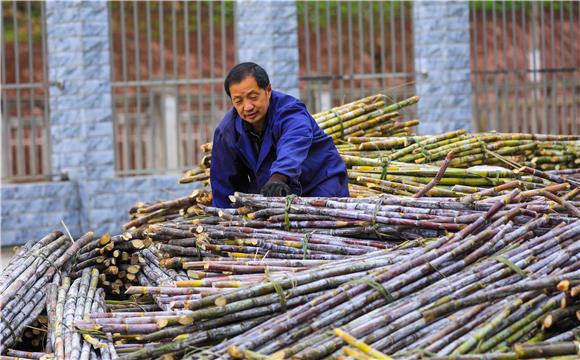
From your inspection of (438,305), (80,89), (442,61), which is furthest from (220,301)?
(442,61)

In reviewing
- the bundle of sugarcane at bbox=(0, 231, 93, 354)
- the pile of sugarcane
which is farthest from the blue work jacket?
the pile of sugarcane

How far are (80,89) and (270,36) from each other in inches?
93.3

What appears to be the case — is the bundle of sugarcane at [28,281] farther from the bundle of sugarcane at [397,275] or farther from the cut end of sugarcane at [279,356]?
the cut end of sugarcane at [279,356]

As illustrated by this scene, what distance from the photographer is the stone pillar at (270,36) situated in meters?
12.4

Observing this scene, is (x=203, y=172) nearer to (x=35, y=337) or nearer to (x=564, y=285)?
(x=35, y=337)

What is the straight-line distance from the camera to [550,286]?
421 cm

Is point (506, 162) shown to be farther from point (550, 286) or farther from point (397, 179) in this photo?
point (550, 286)

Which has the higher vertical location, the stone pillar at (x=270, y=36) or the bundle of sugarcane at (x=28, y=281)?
the stone pillar at (x=270, y=36)

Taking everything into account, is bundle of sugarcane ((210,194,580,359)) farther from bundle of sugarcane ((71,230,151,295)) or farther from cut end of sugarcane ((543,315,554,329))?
bundle of sugarcane ((71,230,151,295))

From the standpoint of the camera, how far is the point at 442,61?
507 inches

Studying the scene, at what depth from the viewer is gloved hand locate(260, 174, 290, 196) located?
536cm

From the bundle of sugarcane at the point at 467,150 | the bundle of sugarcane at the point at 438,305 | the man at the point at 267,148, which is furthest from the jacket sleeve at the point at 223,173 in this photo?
the bundle of sugarcane at the point at 438,305

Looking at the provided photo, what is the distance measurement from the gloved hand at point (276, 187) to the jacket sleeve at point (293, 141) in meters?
0.04

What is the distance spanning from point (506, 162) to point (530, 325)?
113 inches
